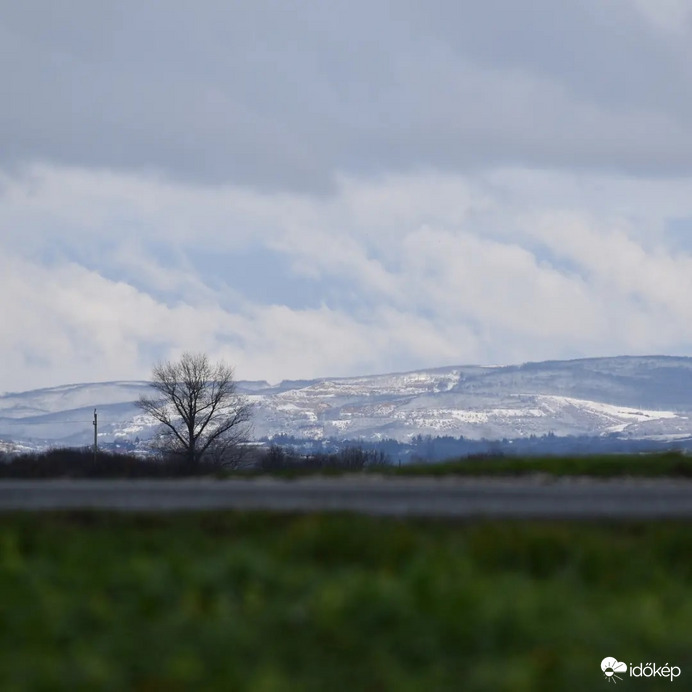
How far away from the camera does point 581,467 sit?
1003 inches

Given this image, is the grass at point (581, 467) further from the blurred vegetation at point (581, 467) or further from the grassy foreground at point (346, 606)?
the grassy foreground at point (346, 606)

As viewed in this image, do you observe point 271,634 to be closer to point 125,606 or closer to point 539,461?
point 125,606

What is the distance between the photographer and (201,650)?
10.8m

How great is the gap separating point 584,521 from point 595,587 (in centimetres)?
373

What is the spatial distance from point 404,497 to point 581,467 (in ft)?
21.5

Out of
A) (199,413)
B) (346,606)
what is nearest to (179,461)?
(199,413)

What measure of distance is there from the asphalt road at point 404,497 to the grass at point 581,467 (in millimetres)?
1088

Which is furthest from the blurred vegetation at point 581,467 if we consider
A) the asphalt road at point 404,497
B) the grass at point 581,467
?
the asphalt road at point 404,497

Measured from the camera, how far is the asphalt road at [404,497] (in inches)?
752

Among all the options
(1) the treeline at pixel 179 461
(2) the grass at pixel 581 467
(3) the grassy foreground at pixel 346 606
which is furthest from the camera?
(1) the treeline at pixel 179 461

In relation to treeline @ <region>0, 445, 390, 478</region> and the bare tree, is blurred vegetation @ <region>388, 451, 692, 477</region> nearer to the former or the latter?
treeline @ <region>0, 445, 390, 478</region>

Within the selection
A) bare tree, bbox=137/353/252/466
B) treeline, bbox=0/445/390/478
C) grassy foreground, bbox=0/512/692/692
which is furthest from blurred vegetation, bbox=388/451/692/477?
bare tree, bbox=137/353/252/466

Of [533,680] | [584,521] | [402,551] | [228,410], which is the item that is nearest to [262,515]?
[402,551]

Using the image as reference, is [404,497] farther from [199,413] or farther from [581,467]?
[199,413]
